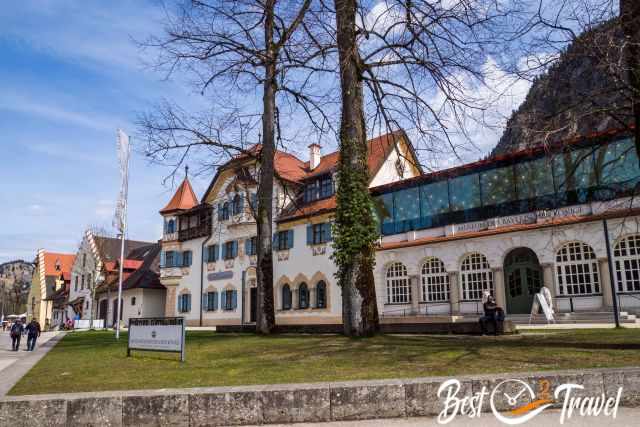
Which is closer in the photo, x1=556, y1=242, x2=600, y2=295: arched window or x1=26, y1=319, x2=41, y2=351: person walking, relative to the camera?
x1=26, y1=319, x2=41, y2=351: person walking

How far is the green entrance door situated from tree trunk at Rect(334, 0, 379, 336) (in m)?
13.7

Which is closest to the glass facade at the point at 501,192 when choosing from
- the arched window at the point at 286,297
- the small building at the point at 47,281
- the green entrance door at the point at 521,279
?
the green entrance door at the point at 521,279

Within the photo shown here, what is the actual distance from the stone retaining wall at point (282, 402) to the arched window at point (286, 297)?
28458 millimetres

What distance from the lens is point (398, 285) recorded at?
2953 cm

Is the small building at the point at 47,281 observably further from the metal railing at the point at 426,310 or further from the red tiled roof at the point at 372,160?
the metal railing at the point at 426,310

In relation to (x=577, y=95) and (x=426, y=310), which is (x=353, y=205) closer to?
(x=577, y=95)

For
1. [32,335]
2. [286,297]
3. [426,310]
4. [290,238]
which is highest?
[290,238]

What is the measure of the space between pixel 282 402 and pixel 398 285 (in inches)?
944

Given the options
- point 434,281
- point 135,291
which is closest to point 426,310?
point 434,281

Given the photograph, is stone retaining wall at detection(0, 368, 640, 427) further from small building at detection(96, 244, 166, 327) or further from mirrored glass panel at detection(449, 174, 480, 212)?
small building at detection(96, 244, 166, 327)

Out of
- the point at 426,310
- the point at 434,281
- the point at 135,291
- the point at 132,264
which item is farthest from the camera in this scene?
the point at 132,264

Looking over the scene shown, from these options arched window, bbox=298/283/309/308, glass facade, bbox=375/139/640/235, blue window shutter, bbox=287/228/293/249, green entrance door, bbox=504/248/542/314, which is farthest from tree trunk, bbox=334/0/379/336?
blue window shutter, bbox=287/228/293/249

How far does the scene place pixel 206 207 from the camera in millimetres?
40719

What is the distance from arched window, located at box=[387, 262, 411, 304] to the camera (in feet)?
95.3
